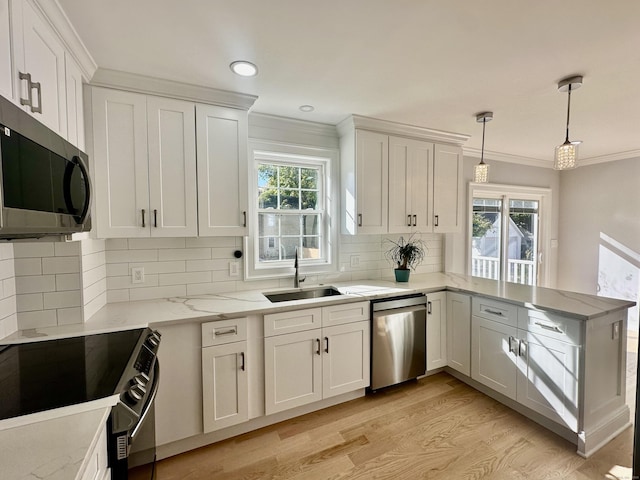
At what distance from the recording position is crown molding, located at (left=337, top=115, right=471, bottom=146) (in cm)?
273

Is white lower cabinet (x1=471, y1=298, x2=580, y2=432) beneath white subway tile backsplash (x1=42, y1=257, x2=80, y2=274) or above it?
beneath

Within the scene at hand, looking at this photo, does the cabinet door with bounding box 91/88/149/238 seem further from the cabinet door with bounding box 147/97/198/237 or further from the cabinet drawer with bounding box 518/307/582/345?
the cabinet drawer with bounding box 518/307/582/345

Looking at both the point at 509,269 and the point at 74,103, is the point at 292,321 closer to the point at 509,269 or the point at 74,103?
the point at 74,103

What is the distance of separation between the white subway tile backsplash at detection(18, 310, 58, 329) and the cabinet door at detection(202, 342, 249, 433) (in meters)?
0.85

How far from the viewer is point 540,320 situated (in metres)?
2.13

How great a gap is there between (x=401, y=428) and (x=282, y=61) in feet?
8.66

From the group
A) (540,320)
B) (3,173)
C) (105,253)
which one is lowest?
(540,320)

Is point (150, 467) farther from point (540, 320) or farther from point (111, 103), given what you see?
point (540, 320)

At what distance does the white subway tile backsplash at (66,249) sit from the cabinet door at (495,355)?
9.82 feet

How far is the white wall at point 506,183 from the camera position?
3691 millimetres

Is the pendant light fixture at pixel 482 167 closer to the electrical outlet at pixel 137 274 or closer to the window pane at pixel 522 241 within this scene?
the window pane at pixel 522 241

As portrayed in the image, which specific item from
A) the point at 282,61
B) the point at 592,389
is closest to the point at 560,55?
the point at 282,61

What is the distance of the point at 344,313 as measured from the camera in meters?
2.39

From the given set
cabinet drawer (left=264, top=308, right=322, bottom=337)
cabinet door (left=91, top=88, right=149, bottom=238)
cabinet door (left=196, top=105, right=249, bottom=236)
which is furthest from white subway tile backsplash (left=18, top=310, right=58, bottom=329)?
cabinet drawer (left=264, top=308, right=322, bottom=337)
